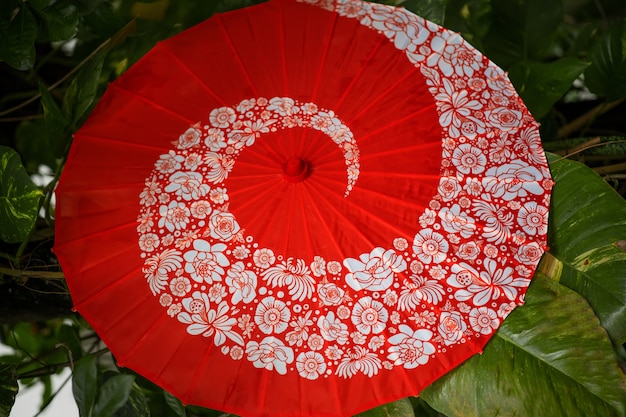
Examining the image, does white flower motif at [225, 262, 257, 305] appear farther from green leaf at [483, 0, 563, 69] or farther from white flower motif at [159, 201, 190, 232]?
green leaf at [483, 0, 563, 69]

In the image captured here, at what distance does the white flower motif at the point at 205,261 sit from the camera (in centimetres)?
92

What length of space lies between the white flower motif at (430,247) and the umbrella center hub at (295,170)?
20 centimetres

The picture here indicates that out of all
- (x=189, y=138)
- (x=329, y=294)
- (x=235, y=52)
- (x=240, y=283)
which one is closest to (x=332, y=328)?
(x=329, y=294)

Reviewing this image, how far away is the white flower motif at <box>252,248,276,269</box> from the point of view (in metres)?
0.92

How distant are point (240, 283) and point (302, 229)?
0.41 feet

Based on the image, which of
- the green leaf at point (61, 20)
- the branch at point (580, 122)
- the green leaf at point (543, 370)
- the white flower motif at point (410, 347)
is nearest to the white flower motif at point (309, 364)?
the white flower motif at point (410, 347)

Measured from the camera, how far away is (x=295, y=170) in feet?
2.99

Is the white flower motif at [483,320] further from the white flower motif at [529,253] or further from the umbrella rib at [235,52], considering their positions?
the umbrella rib at [235,52]

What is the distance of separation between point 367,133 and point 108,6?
0.61m

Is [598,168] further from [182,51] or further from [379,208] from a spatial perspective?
[182,51]

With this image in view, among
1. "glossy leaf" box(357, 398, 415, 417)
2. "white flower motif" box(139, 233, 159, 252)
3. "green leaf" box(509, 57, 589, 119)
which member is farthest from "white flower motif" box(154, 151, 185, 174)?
"green leaf" box(509, 57, 589, 119)

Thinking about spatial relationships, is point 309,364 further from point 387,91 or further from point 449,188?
point 387,91

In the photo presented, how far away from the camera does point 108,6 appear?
3.92 ft

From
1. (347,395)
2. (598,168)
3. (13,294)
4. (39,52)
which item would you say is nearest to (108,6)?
(39,52)
